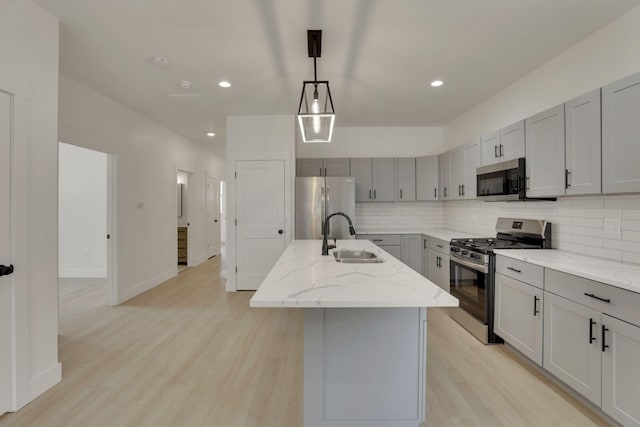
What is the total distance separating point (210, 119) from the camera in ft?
15.3

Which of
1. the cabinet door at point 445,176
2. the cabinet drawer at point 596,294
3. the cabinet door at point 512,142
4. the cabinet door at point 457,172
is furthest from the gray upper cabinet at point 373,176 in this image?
the cabinet drawer at point 596,294

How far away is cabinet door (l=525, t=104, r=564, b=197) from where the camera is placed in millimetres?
2379

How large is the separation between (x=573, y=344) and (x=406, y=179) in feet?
10.6

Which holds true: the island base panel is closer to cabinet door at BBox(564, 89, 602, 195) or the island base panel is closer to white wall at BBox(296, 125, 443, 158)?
cabinet door at BBox(564, 89, 602, 195)

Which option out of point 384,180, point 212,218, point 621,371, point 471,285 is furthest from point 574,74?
point 212,218

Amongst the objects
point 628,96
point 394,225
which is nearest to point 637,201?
point 628,96

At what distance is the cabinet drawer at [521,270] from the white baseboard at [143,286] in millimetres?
4467

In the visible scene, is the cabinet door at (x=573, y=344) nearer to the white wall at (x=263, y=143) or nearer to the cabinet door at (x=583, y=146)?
the cabinet door at (x=583, y=146)

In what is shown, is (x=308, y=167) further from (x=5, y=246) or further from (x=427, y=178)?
(x=5, y=246)

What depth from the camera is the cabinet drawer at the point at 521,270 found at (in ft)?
7.32

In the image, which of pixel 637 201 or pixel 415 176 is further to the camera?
pixel 415 176

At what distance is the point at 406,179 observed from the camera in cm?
484

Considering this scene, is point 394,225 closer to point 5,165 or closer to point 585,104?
point 585,104

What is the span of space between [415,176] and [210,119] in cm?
336
